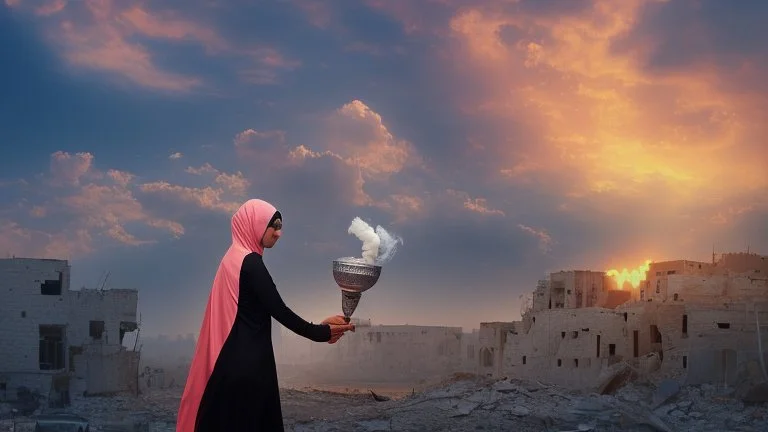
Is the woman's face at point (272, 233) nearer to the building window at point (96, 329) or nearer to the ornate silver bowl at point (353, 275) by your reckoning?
the ornate silver bowl at point (353, 275)

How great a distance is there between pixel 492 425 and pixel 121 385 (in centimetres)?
1658

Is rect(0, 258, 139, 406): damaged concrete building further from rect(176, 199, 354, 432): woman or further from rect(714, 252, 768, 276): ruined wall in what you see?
rect(176, 199, 354, 432): woman

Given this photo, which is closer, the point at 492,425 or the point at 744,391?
the point at 492,425

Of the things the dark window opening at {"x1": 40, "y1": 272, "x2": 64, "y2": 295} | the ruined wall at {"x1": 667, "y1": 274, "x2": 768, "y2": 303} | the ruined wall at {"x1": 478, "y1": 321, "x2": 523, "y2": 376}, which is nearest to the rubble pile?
the ruined wall at {"x1": 667, "y1": 274, "x2": 768, "y2": 303}

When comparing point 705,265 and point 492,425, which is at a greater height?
point 705,265

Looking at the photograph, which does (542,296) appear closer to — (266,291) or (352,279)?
(352,279)

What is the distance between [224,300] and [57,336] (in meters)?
32.1

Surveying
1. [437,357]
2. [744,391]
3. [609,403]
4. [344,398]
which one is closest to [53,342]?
[344,398]

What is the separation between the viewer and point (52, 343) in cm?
3525

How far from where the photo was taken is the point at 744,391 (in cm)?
2880

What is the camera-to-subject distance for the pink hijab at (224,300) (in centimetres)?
577

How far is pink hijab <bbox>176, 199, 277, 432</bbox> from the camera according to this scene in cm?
577

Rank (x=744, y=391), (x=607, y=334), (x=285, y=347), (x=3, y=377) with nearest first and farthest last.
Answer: (x=744, y=391), (x=3, y=377), (x=607, y=334), (x=285, y=347)

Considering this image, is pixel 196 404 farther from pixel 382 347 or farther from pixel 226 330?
pixel 382 347
